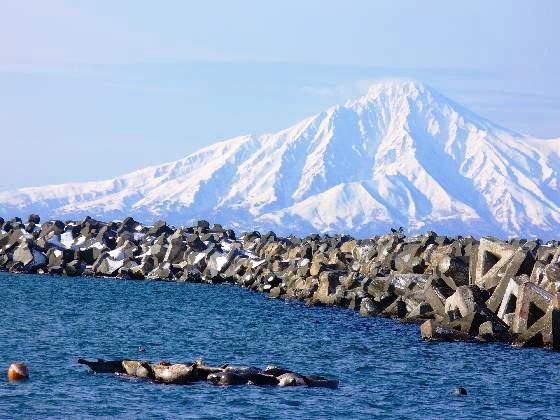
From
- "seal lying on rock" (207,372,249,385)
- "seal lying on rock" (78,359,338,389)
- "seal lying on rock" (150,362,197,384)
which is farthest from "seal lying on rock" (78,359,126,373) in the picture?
"seal lying on rock" (207,372,249,385)

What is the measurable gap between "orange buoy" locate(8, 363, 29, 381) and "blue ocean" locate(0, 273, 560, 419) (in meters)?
0.47

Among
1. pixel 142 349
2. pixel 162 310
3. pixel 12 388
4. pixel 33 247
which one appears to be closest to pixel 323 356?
pixel 142 349

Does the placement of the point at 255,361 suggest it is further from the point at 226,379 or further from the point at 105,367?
the point at 105,367

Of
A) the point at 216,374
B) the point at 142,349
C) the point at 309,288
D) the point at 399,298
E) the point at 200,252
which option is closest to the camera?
the point at 216,374

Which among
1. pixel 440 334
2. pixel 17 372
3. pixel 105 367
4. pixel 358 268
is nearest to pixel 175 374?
pixel 105 367

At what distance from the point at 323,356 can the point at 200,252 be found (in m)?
73.3

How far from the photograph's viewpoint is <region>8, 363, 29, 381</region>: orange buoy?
44.3m

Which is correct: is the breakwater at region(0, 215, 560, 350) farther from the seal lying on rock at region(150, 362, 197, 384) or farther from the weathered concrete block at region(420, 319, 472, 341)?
the seal lying on rock at region(150, 362, 197, 384)

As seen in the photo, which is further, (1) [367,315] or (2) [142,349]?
(1) [367,315]

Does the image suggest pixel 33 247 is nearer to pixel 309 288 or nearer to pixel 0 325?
pixel 309 288

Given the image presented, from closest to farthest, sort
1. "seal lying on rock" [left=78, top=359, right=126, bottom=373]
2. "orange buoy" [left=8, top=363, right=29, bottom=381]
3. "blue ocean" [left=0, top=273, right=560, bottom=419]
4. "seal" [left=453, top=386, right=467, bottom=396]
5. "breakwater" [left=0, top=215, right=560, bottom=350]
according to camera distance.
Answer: "blue ocean" [left=0, top=273, right=560, bottom=419] → "orange buoy" [left=8, top=363, right=29, bottom=381] → "seal" [left=453, top=386, right=467, bottom=396] → "seal lying on rock" [left=78, top=359, right=126, bottom=373] → "breakwater" [left=0, top=215, right=560, bottom=350]

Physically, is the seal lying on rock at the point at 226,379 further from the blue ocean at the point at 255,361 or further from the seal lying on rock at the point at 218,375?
the blue ocean at the point at 255,361

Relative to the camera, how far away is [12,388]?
42.3 m

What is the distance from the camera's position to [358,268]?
10200 cm
